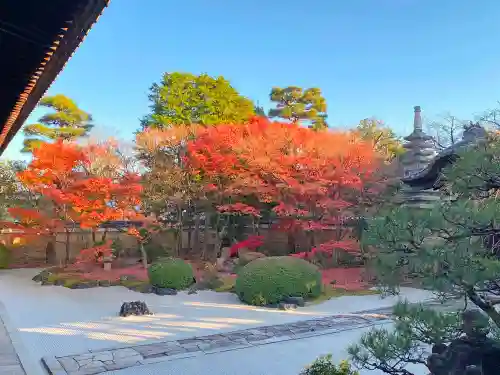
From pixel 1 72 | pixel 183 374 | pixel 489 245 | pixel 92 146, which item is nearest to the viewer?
pixel 1 72

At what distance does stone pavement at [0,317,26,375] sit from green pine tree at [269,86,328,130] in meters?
17.4

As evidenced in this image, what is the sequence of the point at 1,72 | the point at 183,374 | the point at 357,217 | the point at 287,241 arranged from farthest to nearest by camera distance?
the point at 287,241
the point at 357,217
the point at 183,374
the point at 1,72

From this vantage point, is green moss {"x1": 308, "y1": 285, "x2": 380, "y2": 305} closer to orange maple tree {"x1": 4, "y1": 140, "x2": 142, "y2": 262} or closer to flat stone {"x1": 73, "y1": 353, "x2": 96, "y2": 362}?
flat stone {"x1": 73, "y1": 353, "x2": 96, "y2": 362}

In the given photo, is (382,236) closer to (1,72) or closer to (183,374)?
(1,72)

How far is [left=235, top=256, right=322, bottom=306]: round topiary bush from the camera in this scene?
9570mm

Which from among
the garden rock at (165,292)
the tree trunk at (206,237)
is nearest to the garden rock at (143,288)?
the garden rock at (165,292)

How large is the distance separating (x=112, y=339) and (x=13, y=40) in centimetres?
587

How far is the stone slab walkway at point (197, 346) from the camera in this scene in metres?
5.70

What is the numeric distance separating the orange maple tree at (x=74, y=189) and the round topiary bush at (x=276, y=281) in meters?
5.50

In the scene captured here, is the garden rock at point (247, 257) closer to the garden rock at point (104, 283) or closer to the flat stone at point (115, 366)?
the garden rock at point (104, 283)

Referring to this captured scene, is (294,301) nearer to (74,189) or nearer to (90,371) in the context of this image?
(90,371)

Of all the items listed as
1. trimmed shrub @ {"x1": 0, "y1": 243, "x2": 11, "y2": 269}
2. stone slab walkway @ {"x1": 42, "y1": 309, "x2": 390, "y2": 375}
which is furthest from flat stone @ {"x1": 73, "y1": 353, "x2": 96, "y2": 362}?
trimmed shrub @ {"x1": 0, "y1": 243, "x2": 11, "y2": 269}

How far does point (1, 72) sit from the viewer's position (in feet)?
8.74

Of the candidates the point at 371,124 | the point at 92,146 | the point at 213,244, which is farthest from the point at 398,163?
the point at 92,146
